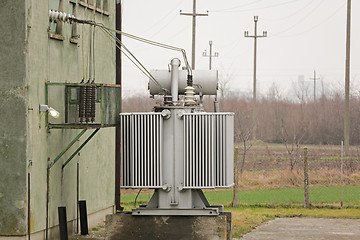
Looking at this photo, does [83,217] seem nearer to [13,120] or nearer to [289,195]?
[13,120]

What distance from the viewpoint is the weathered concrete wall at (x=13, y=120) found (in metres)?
13.4

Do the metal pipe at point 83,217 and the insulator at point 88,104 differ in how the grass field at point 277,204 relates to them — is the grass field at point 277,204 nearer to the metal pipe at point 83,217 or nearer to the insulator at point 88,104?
the metal pipe at point 83,217

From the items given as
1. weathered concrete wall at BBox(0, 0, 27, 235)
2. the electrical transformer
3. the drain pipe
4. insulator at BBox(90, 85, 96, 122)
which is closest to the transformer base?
the electrical transformer

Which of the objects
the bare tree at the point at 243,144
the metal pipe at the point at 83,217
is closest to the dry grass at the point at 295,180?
the bare tree at the point at 243,144

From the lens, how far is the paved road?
1746 centimetres

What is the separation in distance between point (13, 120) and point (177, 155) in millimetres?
2997

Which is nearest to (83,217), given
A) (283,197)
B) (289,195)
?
(283,197)

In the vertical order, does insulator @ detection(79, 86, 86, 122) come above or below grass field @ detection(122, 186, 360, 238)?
above

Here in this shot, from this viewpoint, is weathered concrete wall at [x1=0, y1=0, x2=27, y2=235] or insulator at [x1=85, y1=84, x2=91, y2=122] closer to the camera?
weathered concrete wall at [x1=0, y1=0, x2=27, y2=235]

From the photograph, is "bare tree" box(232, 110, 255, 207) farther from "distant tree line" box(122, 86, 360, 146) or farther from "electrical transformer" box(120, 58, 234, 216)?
"electrical transformer" box(120, 58, 234, 216)

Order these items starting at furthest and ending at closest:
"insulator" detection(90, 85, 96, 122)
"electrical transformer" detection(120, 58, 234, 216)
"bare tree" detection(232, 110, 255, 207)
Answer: "bare tree" detection(232, 110, 255, 207) → "insulator" detection(90, 85, 96, 122) → "electrical transformer" detection(120, 58, 234, 216)

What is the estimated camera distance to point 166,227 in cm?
1409

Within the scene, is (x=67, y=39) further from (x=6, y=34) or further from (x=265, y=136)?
(x=265, y=136)

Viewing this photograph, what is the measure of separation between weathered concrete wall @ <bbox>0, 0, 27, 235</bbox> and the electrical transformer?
1.94 metres
